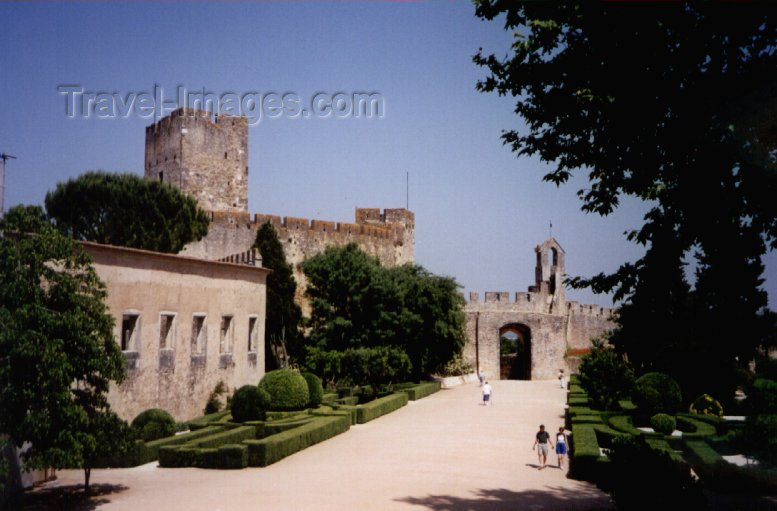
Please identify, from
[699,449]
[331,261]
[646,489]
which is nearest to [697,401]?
[699,449]

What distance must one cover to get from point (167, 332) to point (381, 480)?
10.5 m

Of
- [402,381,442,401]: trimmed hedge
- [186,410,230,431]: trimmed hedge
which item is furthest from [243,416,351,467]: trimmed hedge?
[402,381,442,401]: trimmed hedge

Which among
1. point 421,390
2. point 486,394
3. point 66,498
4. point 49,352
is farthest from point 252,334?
point 49,352

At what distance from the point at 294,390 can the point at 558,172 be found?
15962 millimetres

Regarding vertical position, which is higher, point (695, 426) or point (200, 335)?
point (200, 335)

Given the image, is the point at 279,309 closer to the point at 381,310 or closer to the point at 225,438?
the point at 381,310

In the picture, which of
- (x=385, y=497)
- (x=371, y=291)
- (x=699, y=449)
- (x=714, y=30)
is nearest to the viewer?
(x=714, y=30)

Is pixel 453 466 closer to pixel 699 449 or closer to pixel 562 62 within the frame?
pixel 699 449

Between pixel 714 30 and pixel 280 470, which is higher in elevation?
pixel 714 30

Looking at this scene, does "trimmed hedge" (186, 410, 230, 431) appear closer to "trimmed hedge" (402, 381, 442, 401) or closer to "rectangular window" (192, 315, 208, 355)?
"rectangular window" (192, 315, 208, 355)

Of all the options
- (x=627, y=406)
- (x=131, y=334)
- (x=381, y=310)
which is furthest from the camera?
(x=381, y=310)

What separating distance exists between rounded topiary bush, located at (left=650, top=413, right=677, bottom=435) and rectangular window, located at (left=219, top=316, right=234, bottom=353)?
14.3 metres

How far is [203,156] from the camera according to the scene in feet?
128

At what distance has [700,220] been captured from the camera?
9836 millimetres
